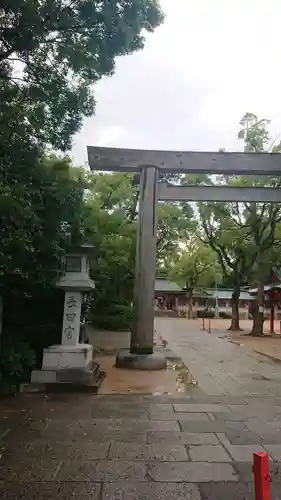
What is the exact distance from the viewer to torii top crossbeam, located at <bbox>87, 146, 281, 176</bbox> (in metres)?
10.8

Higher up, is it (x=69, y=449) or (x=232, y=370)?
(x=69, y=449)

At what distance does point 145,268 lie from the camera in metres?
10.4

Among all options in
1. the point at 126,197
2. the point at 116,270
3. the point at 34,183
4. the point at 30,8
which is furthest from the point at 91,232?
the point at 126,197

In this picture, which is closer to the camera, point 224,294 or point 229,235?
point 229,235

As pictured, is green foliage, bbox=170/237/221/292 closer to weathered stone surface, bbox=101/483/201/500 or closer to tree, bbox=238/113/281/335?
tree, bbox=238/113/281/335

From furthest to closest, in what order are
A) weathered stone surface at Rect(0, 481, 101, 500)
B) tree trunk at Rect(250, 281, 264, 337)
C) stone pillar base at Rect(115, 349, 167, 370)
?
tree trunk at Rect(250, 281, 264, 337), stone pillar base at Rect(115, 349, 167, 370), weathered stone surface at Rect(0, 481, 101, 500)

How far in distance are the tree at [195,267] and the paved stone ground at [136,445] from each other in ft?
119

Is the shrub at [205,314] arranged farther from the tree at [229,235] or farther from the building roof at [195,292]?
the tree at [229,235]

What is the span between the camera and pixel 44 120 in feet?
22.7

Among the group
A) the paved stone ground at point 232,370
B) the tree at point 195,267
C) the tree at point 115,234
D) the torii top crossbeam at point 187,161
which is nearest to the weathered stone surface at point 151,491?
the paved stone ground at point 232,370

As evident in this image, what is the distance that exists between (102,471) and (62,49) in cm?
608

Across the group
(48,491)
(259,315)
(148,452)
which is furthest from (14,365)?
(259,315)

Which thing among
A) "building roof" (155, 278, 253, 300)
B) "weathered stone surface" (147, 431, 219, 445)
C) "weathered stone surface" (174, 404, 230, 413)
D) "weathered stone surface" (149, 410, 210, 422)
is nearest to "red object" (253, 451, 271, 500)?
"weathered stone surface" (147, 431, 219, 445)

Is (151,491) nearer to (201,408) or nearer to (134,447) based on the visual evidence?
(134,447)
